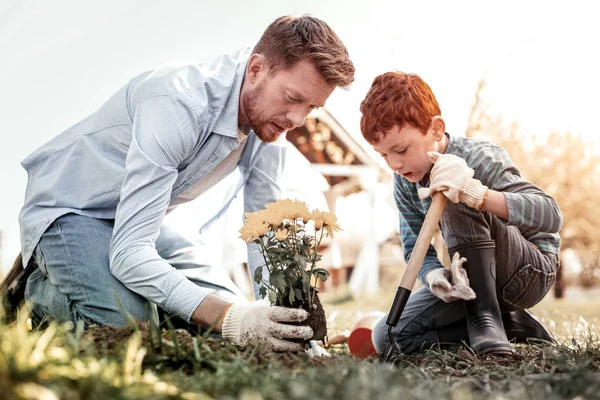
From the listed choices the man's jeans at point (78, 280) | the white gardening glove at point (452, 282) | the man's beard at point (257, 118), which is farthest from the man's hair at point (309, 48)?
the man's jeans at point (78, 280)

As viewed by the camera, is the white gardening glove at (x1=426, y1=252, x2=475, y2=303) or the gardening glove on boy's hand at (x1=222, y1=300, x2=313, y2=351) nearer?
the gardening glove on boy's hand at (x1=222, y1=300, x2=313, y2=351)

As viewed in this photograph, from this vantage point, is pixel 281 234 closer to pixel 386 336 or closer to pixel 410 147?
pixel 410 147

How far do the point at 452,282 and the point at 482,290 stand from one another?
0.44ft

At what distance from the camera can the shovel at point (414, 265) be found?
2.36 metres

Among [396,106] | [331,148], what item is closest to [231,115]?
[396,106]

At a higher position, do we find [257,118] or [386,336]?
[257,118]

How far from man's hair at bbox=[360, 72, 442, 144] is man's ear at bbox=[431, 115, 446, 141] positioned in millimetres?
20

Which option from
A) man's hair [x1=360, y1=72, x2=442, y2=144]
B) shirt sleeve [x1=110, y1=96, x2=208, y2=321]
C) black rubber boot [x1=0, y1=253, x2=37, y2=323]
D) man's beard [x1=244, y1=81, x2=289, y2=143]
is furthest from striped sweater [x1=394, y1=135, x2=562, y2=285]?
black rubber boot [x1=0, y1=253, x2=37, y2=323]

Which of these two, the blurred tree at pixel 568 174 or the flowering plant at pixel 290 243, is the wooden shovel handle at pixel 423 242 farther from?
the blurred tree at pixel 568 174

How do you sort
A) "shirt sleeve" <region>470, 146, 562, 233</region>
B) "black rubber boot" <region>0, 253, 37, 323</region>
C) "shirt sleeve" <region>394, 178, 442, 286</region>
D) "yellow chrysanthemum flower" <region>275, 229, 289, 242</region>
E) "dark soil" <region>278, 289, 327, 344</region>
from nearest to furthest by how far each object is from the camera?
"yellow chrysanthemum flower" <region>275, 229, 289, 242</region>, "dark soil" <region>278, 289, 327, 344</region>, "shirt sleeve" <region>470, 146, 562, 233</region>, "black rubber boot" <region>0, 253, 37, 323</region>, "shirt sleeve" <region>394, 178, 442, 286</region>

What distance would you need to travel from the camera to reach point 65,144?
2803 millimetres

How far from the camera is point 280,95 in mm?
2482

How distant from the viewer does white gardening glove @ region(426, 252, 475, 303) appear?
2455mm

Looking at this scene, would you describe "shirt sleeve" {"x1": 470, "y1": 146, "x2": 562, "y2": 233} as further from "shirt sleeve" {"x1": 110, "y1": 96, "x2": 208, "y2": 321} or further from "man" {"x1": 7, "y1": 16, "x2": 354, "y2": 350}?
"shirt sleeve" {"x1": 110, "y1": 96, "x2": 208, "y2": 321}
